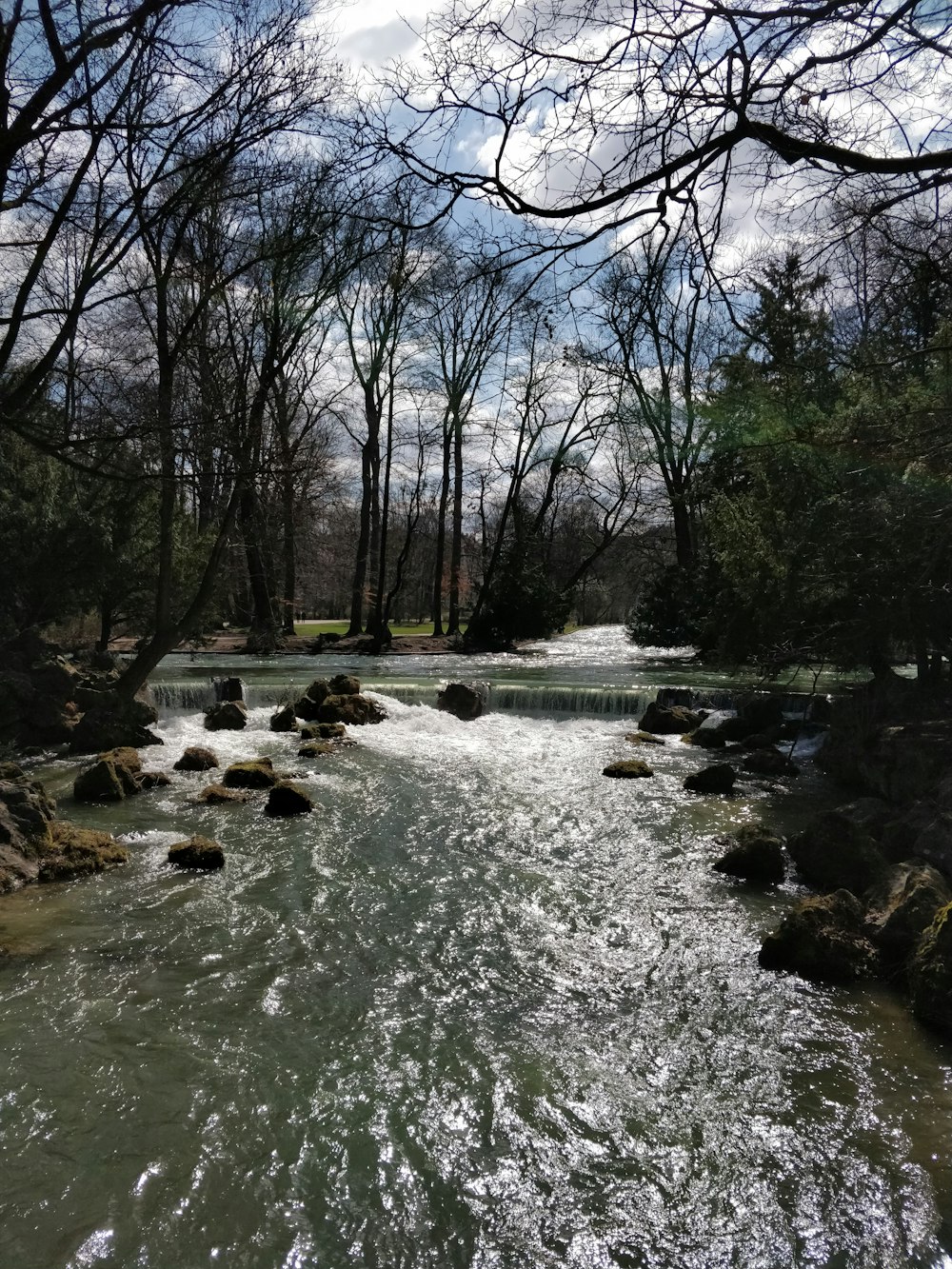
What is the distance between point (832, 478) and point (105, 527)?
1281 centimetres

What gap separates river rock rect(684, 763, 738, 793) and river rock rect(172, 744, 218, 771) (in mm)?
6491

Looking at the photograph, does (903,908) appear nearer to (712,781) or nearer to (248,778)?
(712,781)

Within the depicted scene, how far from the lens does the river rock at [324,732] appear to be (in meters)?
14.1

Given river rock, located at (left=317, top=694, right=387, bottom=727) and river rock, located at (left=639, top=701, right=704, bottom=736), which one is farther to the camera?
river rock, located at (left=317, top=694, right=387, bottom=727)

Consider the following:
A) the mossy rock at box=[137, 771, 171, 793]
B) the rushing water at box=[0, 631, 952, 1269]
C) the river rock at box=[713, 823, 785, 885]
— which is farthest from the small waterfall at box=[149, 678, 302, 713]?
the river rock at box=[713, 823, 785, 885]

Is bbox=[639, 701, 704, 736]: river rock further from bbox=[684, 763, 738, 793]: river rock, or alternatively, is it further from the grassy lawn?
the grassy lawn

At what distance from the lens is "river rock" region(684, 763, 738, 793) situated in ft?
35.7

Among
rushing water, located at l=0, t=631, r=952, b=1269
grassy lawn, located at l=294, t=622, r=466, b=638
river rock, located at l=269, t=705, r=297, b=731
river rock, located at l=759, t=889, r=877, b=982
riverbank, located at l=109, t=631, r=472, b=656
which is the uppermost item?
grassy lawn, located at l=294, t=622, r=466, b=638

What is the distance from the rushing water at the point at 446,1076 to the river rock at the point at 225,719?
7.08 metres

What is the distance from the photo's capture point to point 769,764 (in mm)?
12273

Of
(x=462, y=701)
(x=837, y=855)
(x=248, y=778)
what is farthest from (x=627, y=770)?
(x=462, y=701)

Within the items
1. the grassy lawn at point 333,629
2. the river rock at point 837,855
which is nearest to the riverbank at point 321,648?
the grassy lawn at point 333,629

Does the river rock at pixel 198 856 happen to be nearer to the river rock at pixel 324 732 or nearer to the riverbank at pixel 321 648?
the river rock at pixel 324 732

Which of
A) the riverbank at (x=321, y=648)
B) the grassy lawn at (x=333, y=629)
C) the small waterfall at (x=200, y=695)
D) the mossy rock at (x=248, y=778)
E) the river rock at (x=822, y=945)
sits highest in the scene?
the grassy lawn at (x=333, y=629)
